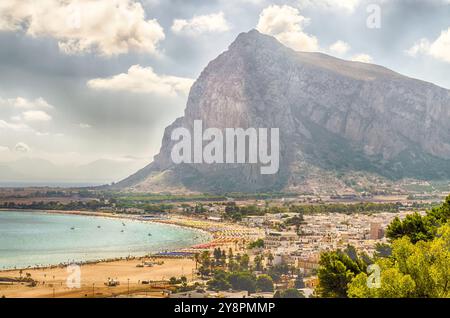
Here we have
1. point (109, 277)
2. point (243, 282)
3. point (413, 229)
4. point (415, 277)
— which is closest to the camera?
point (415, 277)

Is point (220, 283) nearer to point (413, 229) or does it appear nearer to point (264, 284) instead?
point (264, 284)

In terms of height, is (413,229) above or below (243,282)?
above

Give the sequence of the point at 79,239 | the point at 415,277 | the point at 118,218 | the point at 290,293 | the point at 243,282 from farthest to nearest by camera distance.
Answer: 1. the point at 118,218
2. the point at 79,239
3. the point at 243,282
4. the point at 290,293
5. the point at 415,277

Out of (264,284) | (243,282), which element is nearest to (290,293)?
(264,284)

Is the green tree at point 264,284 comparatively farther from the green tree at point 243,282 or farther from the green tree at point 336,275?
the green tree at point 336,275

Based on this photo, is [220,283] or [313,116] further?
[313,116]
